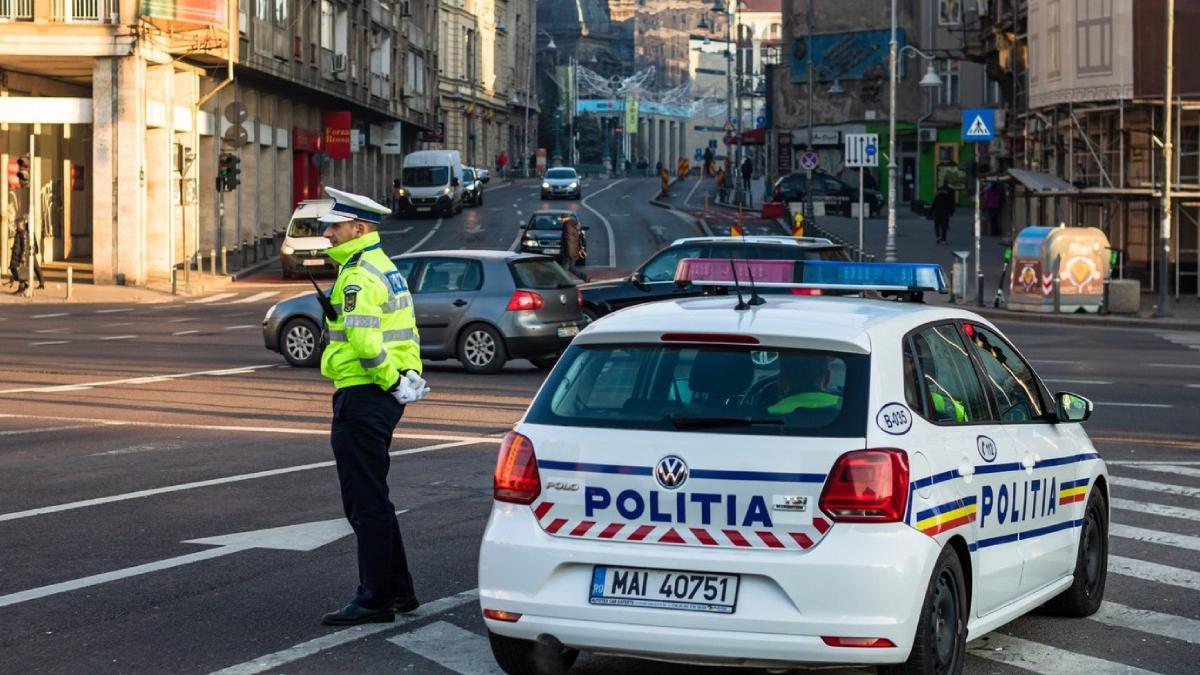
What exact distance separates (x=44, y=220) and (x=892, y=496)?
159 feet

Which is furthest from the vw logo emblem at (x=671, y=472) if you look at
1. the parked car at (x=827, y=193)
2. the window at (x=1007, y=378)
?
the parked car at (x=827, y=193)

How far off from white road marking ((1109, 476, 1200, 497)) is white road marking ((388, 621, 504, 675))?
21.2 feet

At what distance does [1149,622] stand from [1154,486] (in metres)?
4.75

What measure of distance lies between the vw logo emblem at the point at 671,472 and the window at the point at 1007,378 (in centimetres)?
179

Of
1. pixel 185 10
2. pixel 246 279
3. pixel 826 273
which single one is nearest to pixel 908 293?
pixel 826 273

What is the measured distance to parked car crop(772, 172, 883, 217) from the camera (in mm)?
74750

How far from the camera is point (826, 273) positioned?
863cm

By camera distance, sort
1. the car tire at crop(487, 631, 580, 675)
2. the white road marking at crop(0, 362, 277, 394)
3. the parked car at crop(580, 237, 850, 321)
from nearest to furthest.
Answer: the car tire at crop(487, 631, 580, 675)
the white road marking at crop(0, 362, 277, 394)
the parked car at crop(580, 237, 850, 321)

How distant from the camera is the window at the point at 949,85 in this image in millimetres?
86438

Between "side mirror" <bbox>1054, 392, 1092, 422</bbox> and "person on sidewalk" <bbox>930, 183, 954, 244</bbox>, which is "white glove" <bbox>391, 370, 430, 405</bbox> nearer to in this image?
"side mirror" <bbox>1054, 392, 1092, 422</bbox>

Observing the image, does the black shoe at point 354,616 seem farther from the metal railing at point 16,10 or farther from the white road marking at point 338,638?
the metal railing at point 16,10

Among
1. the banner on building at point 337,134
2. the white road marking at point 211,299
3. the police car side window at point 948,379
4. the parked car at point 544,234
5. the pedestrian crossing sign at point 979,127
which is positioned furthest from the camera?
the banner on building at point 337,134

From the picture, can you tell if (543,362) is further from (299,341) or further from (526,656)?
(526,656)

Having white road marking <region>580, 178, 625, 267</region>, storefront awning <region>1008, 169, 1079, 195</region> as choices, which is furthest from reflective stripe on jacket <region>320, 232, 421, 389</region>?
white road marking <region>580, 178, 625, 267</region>
